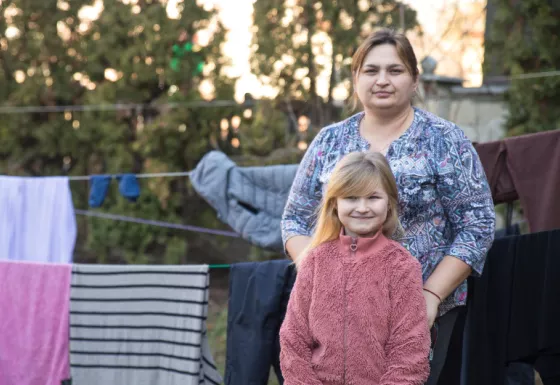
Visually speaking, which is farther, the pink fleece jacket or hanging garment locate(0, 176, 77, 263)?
hanging garment locate(0, 176, 77, 263)

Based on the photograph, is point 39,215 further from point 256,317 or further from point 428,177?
point 428,177

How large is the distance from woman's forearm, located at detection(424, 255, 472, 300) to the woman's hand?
19mm

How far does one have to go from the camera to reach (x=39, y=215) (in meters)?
5.37

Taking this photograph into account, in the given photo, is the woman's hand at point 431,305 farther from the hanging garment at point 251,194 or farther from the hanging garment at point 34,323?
the hanging garment at point 251,194

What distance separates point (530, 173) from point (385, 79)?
157 centimetres

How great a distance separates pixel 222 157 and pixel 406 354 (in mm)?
2956

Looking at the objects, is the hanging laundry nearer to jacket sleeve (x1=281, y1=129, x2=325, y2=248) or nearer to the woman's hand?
jacket sleeve (x1=281, y1=129, x2=325, y2=248)

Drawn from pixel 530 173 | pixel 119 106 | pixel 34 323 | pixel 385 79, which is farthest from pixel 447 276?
pixel 119 106

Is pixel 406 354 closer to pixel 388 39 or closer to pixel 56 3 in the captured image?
pixel 388 39

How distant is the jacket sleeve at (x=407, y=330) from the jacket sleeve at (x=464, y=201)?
22 cm

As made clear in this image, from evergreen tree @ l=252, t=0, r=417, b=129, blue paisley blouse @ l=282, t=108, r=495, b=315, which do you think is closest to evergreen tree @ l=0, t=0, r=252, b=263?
evergreen tree @ l=252, t=0, r=417, b=129

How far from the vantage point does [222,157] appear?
493cm

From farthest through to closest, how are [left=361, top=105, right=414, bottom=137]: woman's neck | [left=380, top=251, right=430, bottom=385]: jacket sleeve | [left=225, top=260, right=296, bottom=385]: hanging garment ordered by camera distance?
[left=225, top=260, right=296, bottom=385]: hanging garment < [left=361, top=105, right=414, bottom=137]: woman's neck < [left=380, top=251, right=430, bottom=385]: jacket sleeve

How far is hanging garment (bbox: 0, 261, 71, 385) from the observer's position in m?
3.81
